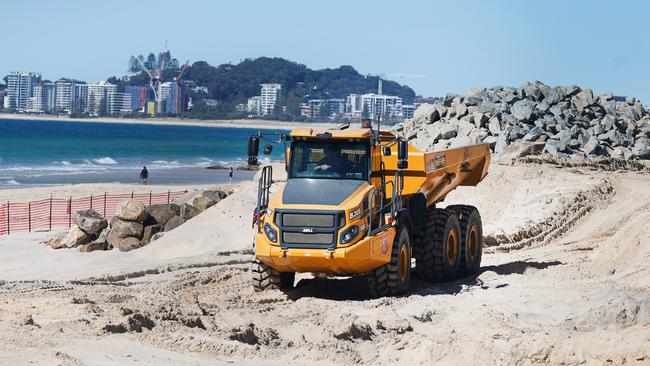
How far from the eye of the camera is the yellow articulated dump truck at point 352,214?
14.4 meters

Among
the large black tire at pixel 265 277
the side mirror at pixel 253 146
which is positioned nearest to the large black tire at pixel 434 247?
the large black tire at pixel 265 277

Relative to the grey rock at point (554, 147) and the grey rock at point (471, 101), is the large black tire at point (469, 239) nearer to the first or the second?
the grey rock at point (554, 147)

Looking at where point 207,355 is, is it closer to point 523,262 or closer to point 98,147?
point 523,262

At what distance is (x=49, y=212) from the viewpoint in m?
35.8

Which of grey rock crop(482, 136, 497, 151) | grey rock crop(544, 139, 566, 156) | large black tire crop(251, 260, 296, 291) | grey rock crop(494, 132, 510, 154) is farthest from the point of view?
grey rock crop(482, 136, 497, 151)

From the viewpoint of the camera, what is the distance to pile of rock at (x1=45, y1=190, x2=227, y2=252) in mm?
23469

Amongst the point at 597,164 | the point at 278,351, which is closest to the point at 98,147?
the point at 597,164

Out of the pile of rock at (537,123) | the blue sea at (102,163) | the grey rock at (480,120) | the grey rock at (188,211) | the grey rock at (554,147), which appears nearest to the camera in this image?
the grey rock at (188,211)

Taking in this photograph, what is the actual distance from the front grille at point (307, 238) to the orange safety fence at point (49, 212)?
16.8 meters

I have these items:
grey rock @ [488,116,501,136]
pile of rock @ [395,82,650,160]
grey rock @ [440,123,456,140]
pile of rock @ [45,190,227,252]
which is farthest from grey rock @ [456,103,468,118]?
pile of rock @ [45,190,227,252]

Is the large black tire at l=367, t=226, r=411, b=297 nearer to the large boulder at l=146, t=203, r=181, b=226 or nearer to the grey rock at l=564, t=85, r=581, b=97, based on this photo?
the large boulder at l=146, t=203, r=181, b=226

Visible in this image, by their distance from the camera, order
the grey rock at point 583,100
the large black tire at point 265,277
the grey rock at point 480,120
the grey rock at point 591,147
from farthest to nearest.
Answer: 1. the grey rock at point 583,100
2. the grey rock at point 480,120
3. the grey rock at point 591,147
4. the large black tire at point 265,277

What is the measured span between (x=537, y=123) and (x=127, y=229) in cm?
1783

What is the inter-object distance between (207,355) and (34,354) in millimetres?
1706
